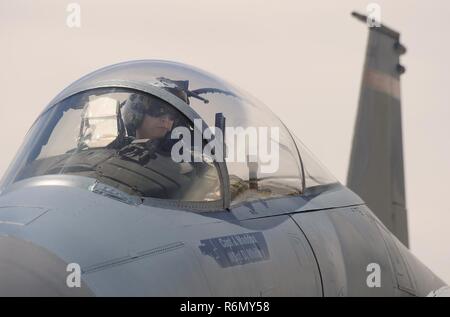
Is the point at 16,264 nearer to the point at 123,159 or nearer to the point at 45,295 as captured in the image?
the point at 45,295

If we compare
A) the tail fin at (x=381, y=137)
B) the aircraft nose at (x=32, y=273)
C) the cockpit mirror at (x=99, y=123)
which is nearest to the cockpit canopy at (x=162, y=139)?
the cockpit mirror at (x=99, y=123)

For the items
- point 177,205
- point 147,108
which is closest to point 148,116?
point 147,108

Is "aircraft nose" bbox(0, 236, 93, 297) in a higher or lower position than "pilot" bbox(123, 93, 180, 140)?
lower

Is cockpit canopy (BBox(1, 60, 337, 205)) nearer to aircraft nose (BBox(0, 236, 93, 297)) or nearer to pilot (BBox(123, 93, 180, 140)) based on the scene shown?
pilot (BBox(123, 93, 180, 140))

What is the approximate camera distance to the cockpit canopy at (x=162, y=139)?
19.6ft

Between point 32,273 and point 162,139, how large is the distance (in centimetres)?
185

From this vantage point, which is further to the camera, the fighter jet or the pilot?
the pilot

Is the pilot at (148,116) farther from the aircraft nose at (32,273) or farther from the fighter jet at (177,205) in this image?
the aircraft nose at (32,273)

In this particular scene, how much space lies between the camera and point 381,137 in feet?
49.4

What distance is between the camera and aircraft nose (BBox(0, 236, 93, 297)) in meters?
4.62

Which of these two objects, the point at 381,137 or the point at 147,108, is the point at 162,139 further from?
the point at 381,137

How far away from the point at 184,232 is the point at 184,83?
1809 mm

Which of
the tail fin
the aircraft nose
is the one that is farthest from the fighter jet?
the tail fin

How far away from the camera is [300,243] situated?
6547 millimetres
